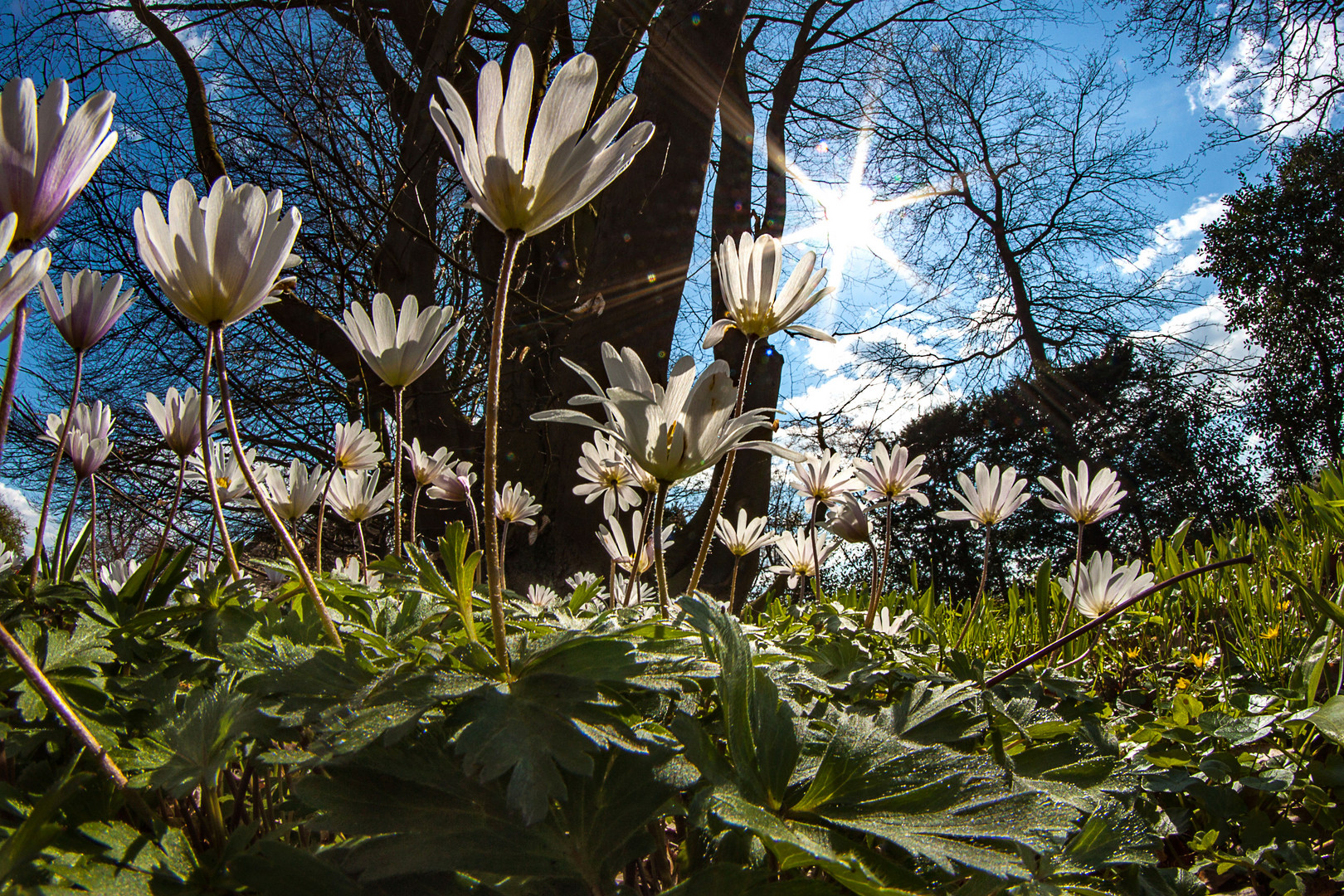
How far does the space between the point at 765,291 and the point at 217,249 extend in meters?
0.76

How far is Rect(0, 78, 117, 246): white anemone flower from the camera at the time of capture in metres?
0.67

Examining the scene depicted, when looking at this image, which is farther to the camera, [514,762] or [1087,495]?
[1087,495]

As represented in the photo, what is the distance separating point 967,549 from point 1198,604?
14.3 meters

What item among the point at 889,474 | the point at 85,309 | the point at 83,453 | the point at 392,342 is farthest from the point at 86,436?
the point at 889,474

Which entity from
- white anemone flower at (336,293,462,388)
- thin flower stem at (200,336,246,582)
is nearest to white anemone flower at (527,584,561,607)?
white anemone flower at (336,293,462,388)

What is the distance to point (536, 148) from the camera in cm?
78

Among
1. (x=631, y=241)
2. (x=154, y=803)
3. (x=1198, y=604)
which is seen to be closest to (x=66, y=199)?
(x=154, y=803)

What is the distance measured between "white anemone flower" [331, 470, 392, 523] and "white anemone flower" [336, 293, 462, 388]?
611 mm

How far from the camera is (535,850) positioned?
0.54 meters

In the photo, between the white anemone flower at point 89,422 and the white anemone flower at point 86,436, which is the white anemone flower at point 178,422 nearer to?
the white anemone flower at point 86,436

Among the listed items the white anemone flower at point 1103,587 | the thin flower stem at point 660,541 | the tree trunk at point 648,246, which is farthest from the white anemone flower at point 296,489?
the tree trunk at point 648,246

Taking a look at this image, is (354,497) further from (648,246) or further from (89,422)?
(648,246)

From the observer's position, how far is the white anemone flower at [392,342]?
1.11 meters

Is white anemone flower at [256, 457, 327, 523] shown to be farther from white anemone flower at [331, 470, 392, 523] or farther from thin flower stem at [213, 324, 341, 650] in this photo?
thin flower stem at [213, 324, 341, 650]
